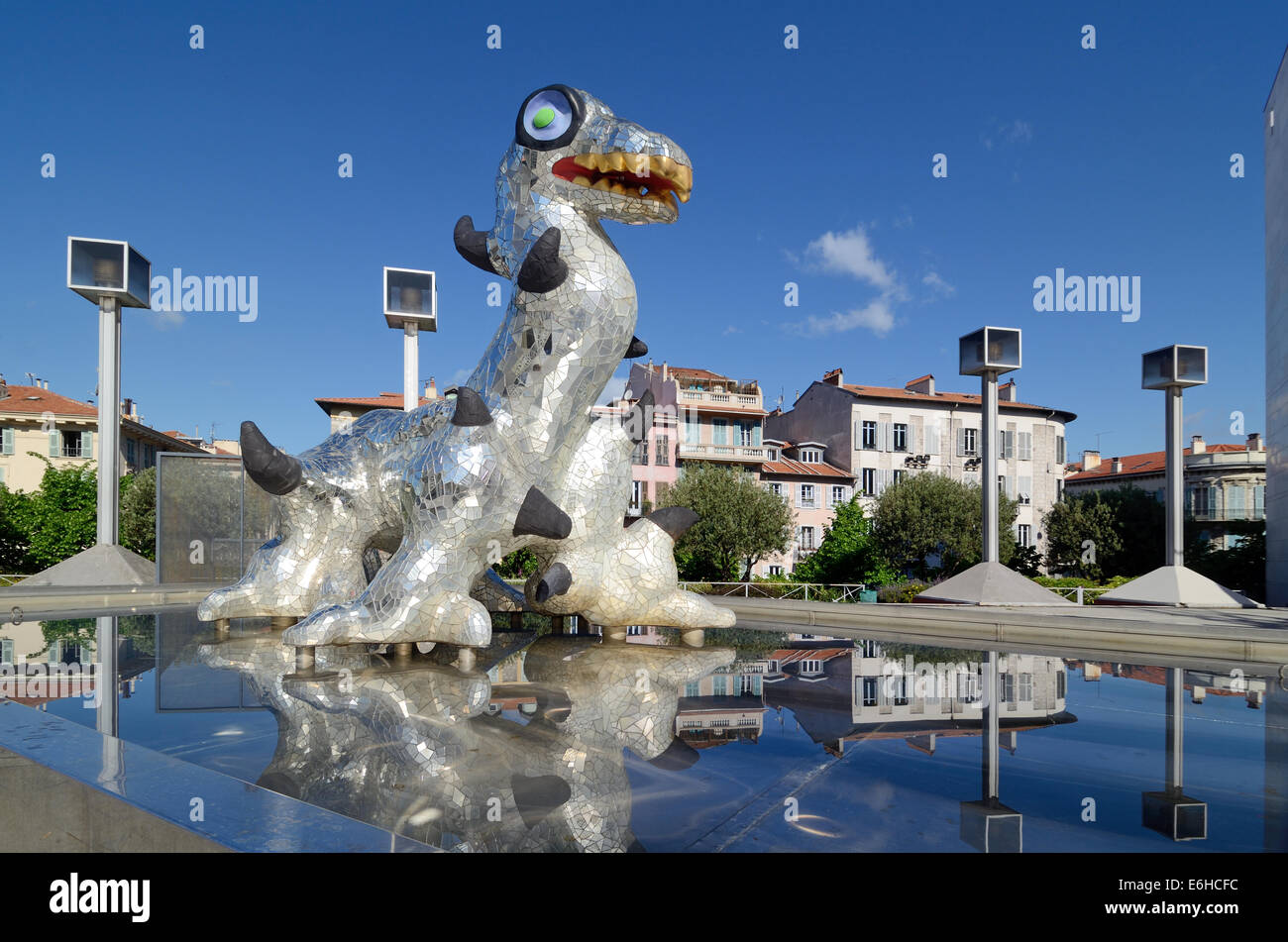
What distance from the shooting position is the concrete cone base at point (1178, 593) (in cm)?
1842

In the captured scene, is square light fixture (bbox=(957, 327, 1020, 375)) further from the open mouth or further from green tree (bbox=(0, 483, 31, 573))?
green tree (bbox=(0, 483, 31, 573))

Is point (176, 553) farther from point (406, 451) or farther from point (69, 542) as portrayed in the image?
point (69, 542)

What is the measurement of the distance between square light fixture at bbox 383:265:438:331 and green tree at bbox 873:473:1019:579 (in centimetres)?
2107

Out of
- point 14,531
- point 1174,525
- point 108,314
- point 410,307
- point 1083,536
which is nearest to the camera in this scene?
point 410,307

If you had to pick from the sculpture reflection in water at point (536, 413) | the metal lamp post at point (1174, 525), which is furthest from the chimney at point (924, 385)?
the sculpture reflection in water at point (536, 413)

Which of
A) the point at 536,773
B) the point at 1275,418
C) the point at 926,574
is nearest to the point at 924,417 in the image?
the point at 926,574

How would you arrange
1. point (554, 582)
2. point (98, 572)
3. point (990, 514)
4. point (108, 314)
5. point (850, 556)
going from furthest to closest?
point (850, 556) → point (990, 514) → point (108, 314) → point (98, 572) → point (554, 582)

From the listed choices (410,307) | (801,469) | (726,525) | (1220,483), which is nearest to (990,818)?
(410,307)

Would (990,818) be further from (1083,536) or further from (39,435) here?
(39,435)

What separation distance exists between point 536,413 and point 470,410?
60 cm

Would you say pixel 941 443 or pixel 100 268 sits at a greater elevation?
pixel 100 268

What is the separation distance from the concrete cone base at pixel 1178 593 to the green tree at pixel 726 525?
11.7m

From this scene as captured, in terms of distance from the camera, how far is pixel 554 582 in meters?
7.31
